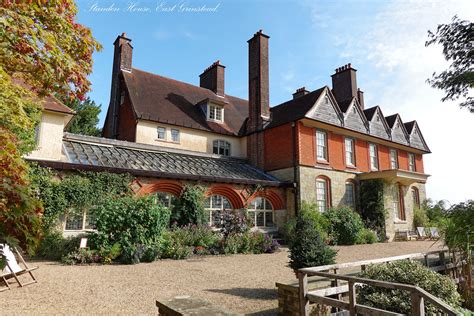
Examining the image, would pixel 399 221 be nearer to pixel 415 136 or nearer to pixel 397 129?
pixel 397 129

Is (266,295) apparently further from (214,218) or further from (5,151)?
(214,218)

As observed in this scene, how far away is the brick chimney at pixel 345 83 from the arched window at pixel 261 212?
11286 mm

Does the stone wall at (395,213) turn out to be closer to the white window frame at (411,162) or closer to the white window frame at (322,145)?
the white window frame at (411,162)

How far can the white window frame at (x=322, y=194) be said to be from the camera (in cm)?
1975

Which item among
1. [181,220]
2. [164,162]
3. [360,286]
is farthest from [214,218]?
[360,286]

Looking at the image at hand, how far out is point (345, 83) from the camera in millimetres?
24953

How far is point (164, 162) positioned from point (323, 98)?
1072cm

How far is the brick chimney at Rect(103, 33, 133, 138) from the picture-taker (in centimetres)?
2214

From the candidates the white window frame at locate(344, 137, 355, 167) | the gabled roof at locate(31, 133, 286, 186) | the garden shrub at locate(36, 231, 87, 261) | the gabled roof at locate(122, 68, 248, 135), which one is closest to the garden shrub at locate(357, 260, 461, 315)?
the garden shrub at locate(36, 231, 87, 261)

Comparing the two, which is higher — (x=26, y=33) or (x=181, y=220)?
(x=26, y=33)

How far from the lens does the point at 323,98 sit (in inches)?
807

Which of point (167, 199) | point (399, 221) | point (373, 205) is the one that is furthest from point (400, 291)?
point (399, 221)

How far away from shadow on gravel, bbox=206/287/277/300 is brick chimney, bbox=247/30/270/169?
45.6 ft

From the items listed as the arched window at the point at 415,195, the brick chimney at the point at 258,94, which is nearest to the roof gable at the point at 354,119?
the brick chimney at the point at 258,94
